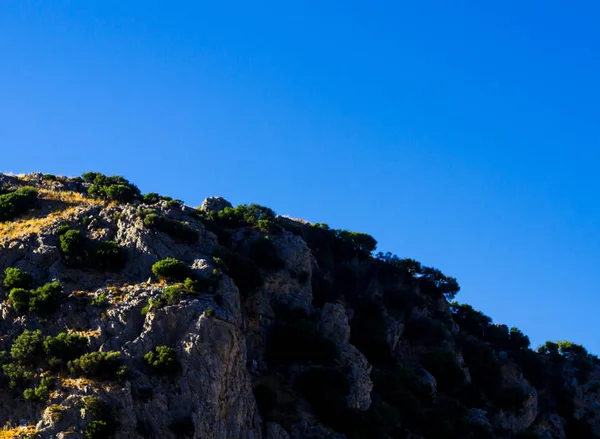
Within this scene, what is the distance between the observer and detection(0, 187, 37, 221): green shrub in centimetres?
6412

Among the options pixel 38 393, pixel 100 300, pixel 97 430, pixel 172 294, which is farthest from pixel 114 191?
pixel 97 430

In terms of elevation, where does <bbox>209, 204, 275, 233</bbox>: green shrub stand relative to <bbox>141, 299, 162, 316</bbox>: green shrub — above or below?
above

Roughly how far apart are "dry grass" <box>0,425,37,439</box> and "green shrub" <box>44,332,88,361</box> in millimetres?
5262

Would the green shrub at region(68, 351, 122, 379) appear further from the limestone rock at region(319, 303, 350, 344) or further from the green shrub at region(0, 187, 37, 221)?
the limestone rock at region(319, 303, 350, 344)

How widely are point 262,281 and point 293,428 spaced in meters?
15.1

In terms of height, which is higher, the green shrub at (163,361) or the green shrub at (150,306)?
the green shrub at (150,306)

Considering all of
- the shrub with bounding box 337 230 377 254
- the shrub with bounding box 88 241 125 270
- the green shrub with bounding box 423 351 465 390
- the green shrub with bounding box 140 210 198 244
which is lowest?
the shrub with bounding box 88 241 125 270

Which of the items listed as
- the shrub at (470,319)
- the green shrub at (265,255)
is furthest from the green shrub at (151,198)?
the shrub at (470,319)

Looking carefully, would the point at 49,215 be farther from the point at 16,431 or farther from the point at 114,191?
the point at 16,431

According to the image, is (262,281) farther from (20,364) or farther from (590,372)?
(590,372)

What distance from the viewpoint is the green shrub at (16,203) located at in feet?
210

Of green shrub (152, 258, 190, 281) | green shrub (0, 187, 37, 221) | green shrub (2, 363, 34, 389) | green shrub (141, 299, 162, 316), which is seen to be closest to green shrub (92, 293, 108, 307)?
green shrub (141, 299, 162, 316)

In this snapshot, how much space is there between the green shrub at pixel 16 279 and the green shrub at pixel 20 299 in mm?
1597

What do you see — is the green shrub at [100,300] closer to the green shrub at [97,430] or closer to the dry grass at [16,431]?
the dry grass at [16,431]
